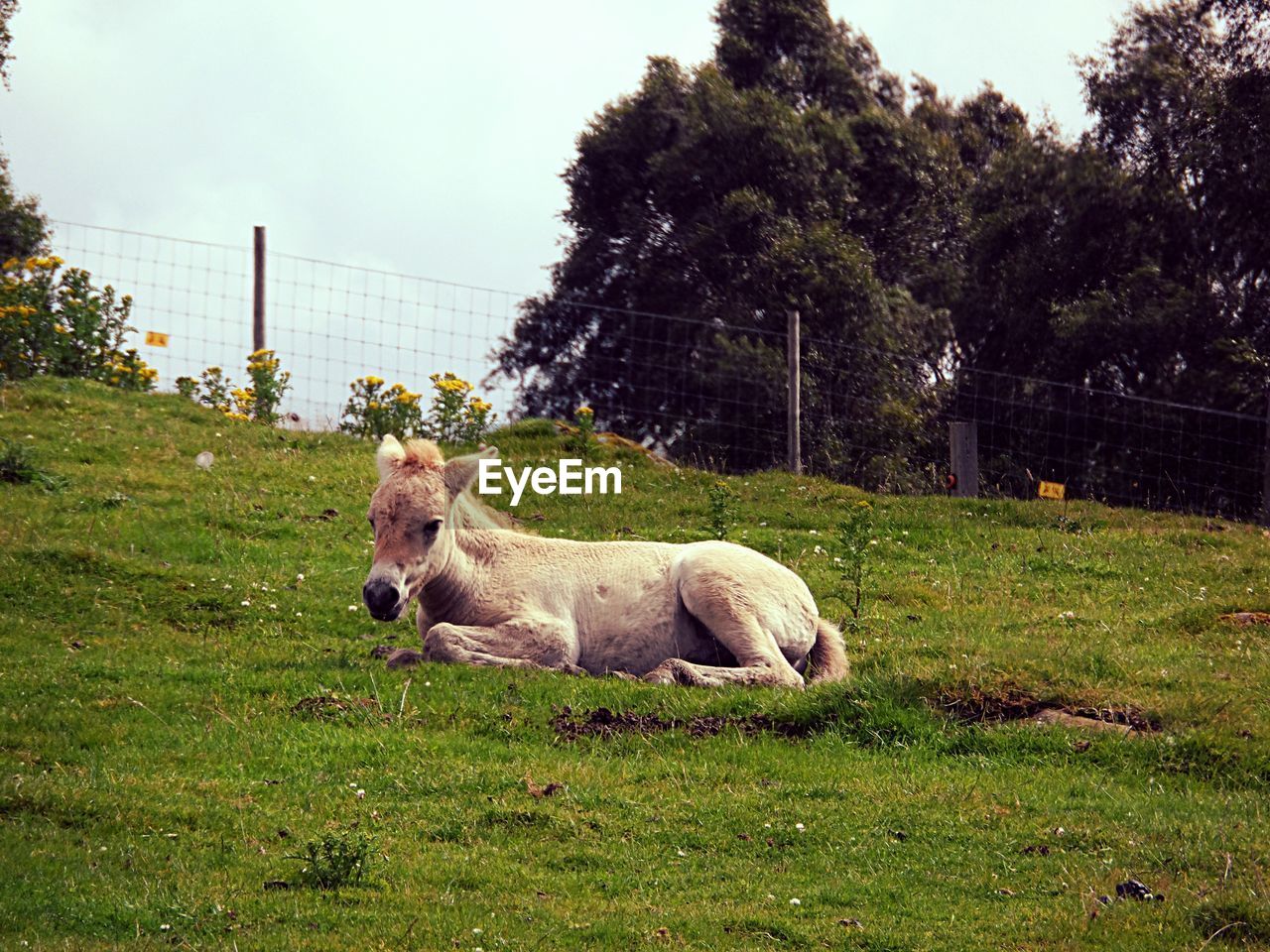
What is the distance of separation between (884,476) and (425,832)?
1748 cm

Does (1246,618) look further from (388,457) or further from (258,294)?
(258,294)

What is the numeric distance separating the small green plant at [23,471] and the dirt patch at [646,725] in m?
7.38

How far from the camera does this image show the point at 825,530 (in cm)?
1548

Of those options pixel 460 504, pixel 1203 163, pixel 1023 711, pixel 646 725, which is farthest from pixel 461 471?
pixel 1203 163

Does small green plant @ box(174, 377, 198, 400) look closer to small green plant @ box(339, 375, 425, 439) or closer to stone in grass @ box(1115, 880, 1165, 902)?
small green plant @ box(339, 375, 425, 439)

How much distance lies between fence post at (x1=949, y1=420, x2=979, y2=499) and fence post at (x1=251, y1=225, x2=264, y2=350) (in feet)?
29.2

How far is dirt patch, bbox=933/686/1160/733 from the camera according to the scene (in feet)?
29.1

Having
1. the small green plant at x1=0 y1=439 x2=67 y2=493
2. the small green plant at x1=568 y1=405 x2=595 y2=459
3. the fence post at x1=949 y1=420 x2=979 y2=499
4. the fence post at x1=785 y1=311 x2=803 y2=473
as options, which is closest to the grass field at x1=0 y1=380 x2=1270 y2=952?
the small green plant at x1=0 y1=439 x2=67 y2=493

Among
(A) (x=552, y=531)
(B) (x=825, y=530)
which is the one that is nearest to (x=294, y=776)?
(A) (x=552, y=531)

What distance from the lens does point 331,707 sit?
8.53 metres

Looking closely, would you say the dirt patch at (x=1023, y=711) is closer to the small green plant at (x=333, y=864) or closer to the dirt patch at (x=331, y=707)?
the dirt patch at (x=331, y=707)

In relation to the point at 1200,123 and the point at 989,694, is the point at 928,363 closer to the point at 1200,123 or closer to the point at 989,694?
the point at 1200,123

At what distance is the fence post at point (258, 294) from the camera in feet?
64.1

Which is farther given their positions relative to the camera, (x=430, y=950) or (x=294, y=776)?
(x=294, y=776)
